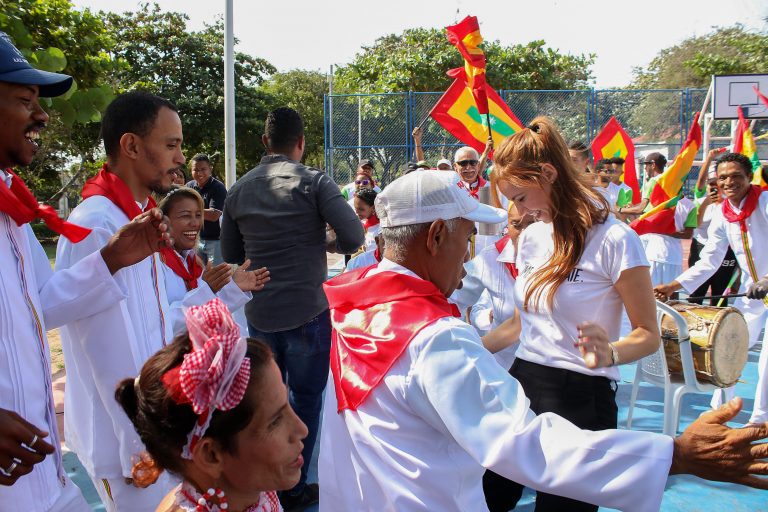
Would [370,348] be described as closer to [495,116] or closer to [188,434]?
[188,434]

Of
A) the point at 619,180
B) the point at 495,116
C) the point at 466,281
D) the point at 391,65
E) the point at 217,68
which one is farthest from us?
the point at 217,68

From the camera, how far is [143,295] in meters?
2.47

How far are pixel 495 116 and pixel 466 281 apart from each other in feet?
13.5

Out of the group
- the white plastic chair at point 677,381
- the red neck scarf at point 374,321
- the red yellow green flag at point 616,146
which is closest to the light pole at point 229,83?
the red yellow green flag at point 616,146

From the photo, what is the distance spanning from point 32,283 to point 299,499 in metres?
2.27

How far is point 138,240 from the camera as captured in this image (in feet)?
7.00

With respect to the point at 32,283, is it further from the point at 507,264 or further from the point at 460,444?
the point at 507,264

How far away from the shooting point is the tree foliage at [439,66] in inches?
902

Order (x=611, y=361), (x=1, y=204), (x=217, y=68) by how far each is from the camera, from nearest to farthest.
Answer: (x=1, y=204), (x=611, y=361), (x=217, y=68)

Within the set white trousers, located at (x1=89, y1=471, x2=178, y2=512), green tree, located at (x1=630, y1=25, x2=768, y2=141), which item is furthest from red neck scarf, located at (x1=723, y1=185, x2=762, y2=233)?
green tree, located at (x1=630, y1=25, x2=768, y2=141)

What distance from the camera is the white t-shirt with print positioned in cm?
245

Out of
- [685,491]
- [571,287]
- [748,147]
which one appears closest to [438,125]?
[748,147]

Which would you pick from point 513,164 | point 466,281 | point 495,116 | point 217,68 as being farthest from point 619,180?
point 217,68

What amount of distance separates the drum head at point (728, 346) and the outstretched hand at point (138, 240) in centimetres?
355
